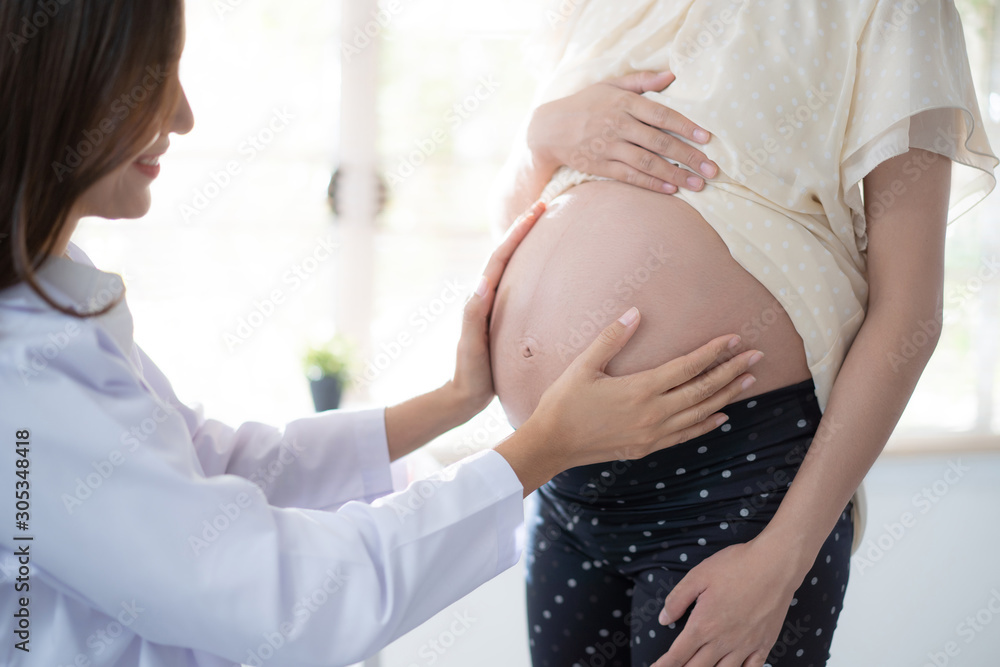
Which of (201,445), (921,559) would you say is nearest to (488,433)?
(921,559)

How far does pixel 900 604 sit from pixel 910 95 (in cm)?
186

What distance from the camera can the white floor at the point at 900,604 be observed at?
76.8 inches

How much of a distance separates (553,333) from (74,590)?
572 millimetres

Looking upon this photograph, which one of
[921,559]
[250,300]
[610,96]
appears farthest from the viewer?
[250,300]

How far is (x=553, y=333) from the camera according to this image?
0.91 m

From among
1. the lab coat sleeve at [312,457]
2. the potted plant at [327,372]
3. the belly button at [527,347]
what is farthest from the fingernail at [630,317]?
the potted plant at [327,372]

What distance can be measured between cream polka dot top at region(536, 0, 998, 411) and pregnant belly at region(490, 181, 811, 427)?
24 mm

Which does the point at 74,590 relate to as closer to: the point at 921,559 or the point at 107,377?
the point at 107,377

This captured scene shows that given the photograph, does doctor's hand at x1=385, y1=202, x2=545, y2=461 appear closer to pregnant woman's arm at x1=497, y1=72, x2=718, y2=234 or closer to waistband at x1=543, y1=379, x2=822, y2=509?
pregnant woman's arm at x1=497, y1=72, x2=718, y2=234

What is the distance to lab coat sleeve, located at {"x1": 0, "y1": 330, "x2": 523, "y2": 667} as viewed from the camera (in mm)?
670

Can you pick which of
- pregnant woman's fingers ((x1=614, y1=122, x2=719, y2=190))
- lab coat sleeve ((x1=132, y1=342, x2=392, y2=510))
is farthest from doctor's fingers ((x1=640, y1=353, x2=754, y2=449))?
lab coat sleeve ((x1=132, y1=342, x2=392, y2=510))

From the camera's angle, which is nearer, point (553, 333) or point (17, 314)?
point (17, 314)

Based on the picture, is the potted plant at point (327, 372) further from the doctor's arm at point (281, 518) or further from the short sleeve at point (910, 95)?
the short sleeve at point (910, 95)

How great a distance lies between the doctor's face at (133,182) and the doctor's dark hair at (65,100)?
0.10ft
